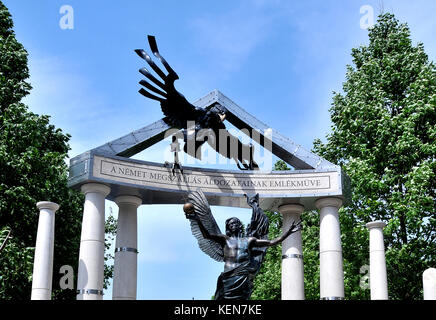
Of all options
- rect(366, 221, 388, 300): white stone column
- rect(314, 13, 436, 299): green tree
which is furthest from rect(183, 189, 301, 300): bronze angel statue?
rect(314, 13, 436, 299): green tree

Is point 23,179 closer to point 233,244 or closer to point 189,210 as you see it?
point 189,210

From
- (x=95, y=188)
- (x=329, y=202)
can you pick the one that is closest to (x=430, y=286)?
(x=329, y=202)

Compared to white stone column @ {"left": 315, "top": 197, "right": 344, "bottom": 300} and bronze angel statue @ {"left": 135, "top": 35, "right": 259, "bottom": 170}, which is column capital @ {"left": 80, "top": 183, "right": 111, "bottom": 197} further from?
white stone column @ {"left": 315, "top": 197, "right": 344, "bottom": 300}

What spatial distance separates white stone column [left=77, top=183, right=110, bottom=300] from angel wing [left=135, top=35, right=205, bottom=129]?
3.35m

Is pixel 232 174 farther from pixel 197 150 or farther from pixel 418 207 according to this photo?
pixel 418 207

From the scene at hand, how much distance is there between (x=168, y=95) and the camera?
2195 cm

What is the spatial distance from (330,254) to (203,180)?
485cm

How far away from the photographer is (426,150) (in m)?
25.3

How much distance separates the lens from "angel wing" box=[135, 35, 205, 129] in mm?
21688

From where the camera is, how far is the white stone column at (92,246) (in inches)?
766

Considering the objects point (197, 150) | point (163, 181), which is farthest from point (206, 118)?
point (163, 181)

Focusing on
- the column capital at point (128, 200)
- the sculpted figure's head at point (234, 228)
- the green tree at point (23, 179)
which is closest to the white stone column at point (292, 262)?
the column capital at point (128, 200)

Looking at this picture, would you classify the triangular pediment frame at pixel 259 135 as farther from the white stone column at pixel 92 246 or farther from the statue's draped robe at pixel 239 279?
the statue's draped robe at pixel 239 279

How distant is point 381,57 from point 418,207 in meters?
8.64
